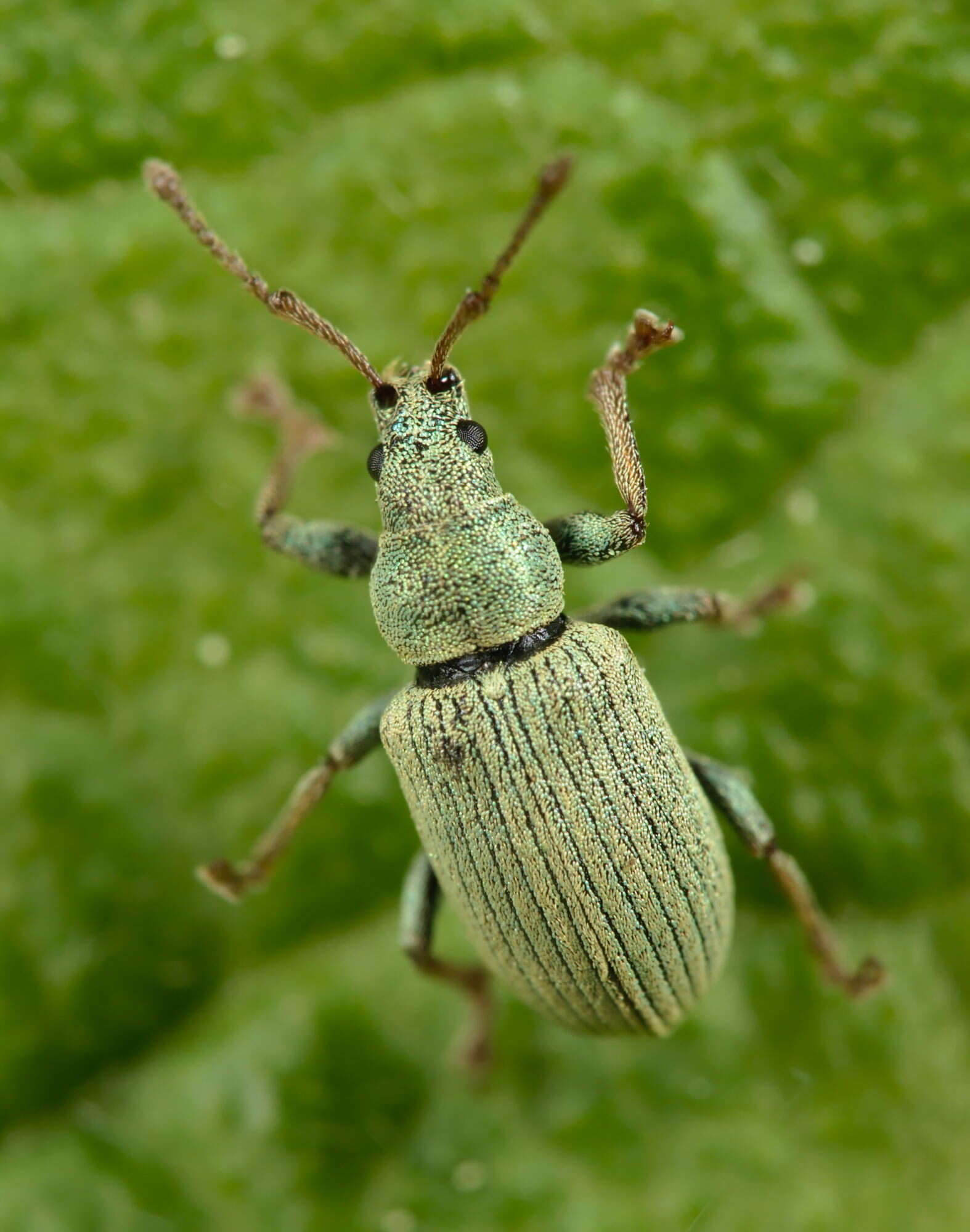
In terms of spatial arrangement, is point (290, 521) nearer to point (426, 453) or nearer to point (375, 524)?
point (375, 524)

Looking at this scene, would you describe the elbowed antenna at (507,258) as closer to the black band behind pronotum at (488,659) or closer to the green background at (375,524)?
the green background at (375,524)

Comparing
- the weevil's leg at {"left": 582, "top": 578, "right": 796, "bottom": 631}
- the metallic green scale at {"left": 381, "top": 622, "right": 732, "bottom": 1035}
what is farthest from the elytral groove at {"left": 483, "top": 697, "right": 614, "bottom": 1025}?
the weevil's leg at {"left": 582, "top": 578, "right": 796, "bottom": 631}

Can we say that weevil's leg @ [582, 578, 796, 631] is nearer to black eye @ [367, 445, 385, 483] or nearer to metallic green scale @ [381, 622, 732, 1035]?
metallic green scale @ [381, 622, 732, 1035]

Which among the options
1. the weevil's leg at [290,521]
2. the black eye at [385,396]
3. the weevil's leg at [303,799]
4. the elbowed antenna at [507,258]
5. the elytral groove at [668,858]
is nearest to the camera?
the elbowed antenna at [507,258]

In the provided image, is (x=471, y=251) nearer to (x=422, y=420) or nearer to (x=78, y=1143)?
(x=422, y=420)

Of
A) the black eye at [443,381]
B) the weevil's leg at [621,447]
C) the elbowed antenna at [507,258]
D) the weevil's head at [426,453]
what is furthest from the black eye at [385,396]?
the weevil's leg at [621,447]

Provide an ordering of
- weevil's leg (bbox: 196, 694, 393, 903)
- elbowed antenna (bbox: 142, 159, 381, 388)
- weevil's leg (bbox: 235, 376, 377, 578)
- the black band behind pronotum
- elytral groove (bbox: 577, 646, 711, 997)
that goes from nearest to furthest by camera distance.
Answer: elytral groove (bbox: 577, 646, 711, 997), elbowed antenna (bbox: 142, 159, 381, 388), the black band behind pronotum, weevil's leg (bbox: 196, 694, 393, 903), weevil's leg (bbox: 235, 376, 377, 578)
